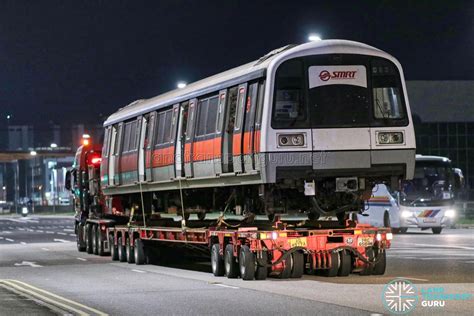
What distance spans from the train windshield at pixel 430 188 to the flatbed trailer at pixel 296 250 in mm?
22066

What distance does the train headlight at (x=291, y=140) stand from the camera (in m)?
21.3

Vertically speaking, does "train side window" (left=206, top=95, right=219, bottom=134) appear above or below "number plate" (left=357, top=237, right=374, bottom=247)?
above

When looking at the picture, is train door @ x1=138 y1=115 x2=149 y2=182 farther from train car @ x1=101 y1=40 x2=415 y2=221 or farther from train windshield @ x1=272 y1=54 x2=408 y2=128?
train windshield @ x1=272 y1=54 x2=408 y2=128

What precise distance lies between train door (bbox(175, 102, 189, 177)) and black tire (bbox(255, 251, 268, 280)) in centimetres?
492

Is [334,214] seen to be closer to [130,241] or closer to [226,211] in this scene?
[226,211]

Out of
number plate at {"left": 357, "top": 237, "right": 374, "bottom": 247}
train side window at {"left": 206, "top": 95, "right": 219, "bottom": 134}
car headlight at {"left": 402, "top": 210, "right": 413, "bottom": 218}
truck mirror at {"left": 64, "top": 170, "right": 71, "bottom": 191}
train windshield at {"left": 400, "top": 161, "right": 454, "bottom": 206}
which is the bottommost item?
number plate at {"left": 357, "top": 237, "right": 374, "bottom": 247}

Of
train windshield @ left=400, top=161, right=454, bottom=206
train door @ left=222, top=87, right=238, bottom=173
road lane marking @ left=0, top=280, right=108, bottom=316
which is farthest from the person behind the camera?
train windshield @ left=400, top=161, right=454, bottom=206

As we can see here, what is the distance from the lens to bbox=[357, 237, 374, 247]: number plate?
22156 millimetres

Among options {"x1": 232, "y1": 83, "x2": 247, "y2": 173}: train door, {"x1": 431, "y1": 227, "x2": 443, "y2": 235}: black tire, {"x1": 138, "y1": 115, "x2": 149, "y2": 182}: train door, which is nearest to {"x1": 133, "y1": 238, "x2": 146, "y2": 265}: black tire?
{"x1": 138, "y1": 115, "x2": 149, "y2": 182}: train door

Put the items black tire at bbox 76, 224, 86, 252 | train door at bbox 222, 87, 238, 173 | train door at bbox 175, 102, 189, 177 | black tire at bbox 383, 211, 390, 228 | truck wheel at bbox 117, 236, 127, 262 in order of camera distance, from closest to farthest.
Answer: train door at bbox 222, 87, 238, 173 → train door at bbox 175, 102, 189, 177 → truck wheel at bbox 117, 236, 127, 262 → black tire at bbox 76, 224, 86, 252 → black tire at bbox 383, 211, 390, 228

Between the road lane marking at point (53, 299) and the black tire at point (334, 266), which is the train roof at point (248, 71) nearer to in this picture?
the black tire at point (334, 266)

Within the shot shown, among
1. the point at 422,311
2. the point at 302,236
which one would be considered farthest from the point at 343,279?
the point at 422,311

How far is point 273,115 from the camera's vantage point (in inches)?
842

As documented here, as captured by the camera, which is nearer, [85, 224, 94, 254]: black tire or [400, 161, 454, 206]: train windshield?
[85, 224, 94, 254]: black tire
